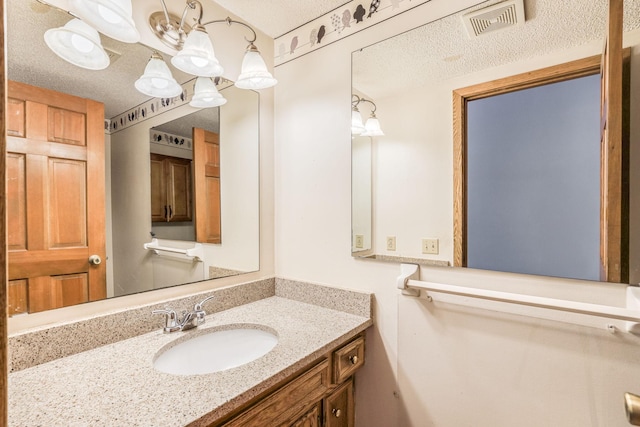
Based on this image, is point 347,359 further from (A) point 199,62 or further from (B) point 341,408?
(A) point 199,62

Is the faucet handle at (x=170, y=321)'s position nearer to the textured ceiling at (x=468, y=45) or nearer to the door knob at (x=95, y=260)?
the door knob at (x=95, y=260)

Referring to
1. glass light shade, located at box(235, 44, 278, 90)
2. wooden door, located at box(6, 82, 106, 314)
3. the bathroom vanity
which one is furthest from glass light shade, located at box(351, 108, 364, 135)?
wooden door, located at box(6, 82, 106, 314)

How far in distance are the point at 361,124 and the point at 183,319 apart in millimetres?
1074

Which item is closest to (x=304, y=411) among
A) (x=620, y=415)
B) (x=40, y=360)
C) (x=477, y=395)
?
(x=477, y=395)

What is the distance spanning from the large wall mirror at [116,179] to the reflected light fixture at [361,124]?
0.54m

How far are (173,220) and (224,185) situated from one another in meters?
0.29

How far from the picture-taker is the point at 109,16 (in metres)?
0.91

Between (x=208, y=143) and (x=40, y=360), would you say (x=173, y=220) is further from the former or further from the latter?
(x=40, y=360)

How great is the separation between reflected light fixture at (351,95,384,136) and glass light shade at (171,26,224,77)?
59cm

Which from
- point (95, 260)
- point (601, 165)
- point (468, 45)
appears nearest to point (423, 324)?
point (601, 165)

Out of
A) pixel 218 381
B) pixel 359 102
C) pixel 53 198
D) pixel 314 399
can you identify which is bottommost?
pixel 314 399

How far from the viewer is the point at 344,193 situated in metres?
1.35

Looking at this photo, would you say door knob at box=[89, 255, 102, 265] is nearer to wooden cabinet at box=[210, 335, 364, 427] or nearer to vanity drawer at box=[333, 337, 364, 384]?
wooden cabinet at box=[210, 335, 364, 427]

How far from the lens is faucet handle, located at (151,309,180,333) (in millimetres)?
1078
